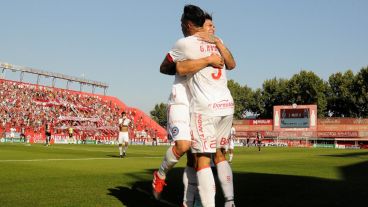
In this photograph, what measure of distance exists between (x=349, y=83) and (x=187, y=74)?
8647 centimetres

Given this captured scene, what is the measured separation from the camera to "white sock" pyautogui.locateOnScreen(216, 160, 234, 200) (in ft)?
15.4

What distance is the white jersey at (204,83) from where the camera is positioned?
4.61 meters

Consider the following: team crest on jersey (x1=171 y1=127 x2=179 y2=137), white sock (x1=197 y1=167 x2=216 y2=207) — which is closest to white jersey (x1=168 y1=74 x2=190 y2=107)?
team crest on jersey (x1=171 y1=127 x2=179 y2=137)

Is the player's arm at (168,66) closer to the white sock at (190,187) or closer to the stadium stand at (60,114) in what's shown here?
the white sock at (190,187)

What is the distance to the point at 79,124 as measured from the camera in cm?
5925

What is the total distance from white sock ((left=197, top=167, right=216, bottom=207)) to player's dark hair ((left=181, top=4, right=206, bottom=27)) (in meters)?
1.64

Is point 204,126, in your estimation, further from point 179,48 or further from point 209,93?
point 179,48

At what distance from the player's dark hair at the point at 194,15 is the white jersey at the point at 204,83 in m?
0.24

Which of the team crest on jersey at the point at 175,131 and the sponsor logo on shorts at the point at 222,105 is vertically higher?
the sponsor logo on shorts at the point at 222,105

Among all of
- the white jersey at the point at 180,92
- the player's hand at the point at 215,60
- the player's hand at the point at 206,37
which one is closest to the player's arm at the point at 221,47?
the player's hand at the point at 206,37

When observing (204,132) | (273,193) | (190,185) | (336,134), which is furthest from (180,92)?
(336,134)

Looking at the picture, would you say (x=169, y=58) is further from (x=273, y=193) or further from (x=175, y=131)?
(x=273, y=193)

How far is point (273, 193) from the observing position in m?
6.67

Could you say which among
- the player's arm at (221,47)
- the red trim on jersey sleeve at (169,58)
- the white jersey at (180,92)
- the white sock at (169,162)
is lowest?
the white sock at (169,162)
